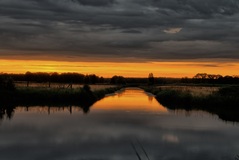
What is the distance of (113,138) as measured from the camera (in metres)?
19.3

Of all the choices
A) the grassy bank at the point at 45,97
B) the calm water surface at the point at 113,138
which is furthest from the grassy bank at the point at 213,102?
the grassy bank at the point at 45,97

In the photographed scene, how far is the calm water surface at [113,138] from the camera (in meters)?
15.2

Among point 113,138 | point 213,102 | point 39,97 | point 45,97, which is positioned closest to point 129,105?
point 213,102

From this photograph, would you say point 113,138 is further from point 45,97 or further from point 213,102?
point 45,97

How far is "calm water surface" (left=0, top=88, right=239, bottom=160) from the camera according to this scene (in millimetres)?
15239

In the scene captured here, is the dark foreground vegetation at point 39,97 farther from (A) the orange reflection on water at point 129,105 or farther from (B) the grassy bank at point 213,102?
(B) the grassy bank at point 213,102

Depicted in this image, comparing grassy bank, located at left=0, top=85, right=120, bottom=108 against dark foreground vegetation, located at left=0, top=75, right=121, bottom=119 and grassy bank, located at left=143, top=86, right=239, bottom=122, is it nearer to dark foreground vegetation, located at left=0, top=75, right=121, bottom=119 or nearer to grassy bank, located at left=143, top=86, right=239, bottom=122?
dark foreground vegetation, located at left=0, top=75, right=121, bottom=119

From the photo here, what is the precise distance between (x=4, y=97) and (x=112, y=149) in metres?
25.5

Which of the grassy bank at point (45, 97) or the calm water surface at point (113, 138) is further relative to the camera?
the grassy bank at point (45, 97)

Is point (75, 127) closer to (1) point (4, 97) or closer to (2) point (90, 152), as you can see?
(2) point (90, 152)

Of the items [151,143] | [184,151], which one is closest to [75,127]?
[151,143]

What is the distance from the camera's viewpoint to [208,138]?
66.5ft

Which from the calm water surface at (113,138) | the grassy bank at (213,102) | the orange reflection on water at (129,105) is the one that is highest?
the grassy bank at (213,102)

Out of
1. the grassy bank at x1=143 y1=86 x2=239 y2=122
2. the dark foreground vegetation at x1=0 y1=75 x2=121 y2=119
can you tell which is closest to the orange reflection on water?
the dark foreground vegetation at x1=0 y1=75 x2=121 y2=119
